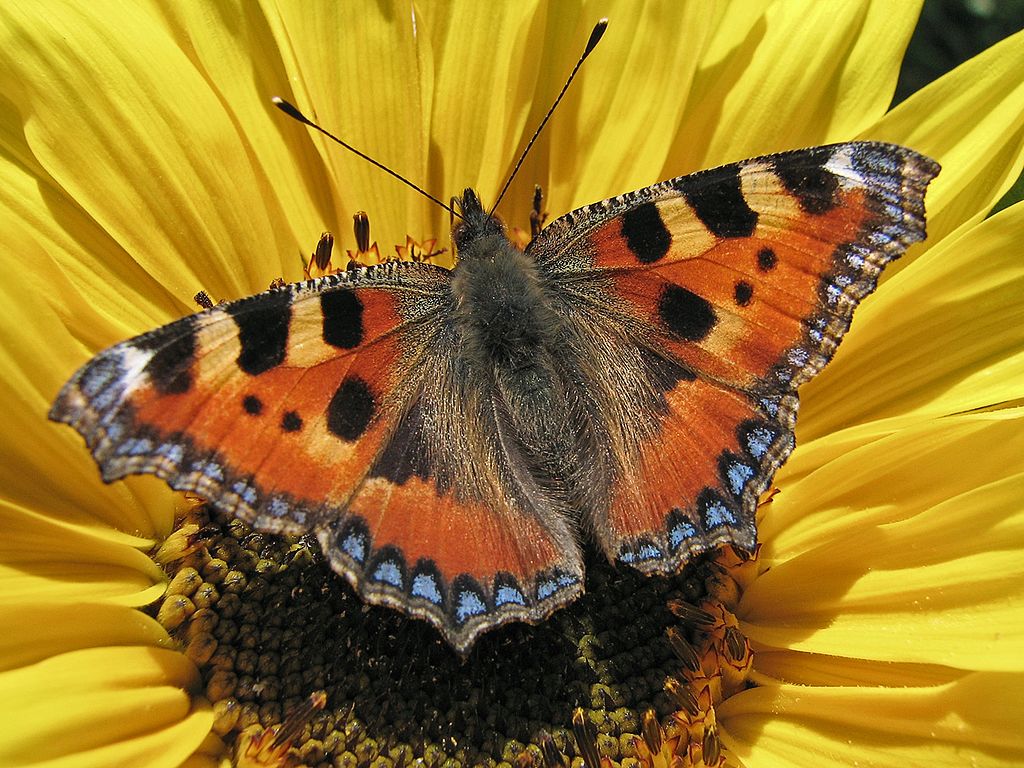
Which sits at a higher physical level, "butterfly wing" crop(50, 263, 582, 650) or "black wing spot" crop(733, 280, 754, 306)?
"black wing spot" crop(733, 280, 754, 306)

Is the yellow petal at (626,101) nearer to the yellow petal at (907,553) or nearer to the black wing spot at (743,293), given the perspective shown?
the black wing spot at (743,293)

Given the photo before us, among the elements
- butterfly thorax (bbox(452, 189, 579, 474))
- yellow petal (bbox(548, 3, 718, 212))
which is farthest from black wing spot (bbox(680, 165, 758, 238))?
yellow petal (bbox(548, 3, 718, 212))

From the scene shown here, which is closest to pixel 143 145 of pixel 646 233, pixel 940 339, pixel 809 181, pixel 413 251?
pixel 413 251

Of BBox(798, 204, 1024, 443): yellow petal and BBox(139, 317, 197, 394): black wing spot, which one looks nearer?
BBox(139, 317, 197, 394): black wing spot

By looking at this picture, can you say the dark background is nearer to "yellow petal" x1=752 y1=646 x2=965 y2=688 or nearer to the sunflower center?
"yellow petal" x1=752 y1=646 x2=965 y2=688

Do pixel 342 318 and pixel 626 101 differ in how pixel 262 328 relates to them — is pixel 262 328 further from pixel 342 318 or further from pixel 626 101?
pixel 626 101

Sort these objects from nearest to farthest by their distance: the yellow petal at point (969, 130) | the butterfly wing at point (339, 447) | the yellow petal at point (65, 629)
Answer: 1. the butterfly wing at point (339, 447)
2. the yellow petal at point (65, 629)
3. the yellow petal at point (969, 130)

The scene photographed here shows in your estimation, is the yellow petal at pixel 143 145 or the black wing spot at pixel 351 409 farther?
the yellow petal at pixel 143 145

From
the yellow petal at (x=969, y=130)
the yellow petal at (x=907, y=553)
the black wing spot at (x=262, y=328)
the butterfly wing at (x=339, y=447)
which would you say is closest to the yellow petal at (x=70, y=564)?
the butterfly wing at (x=339, y=447)
